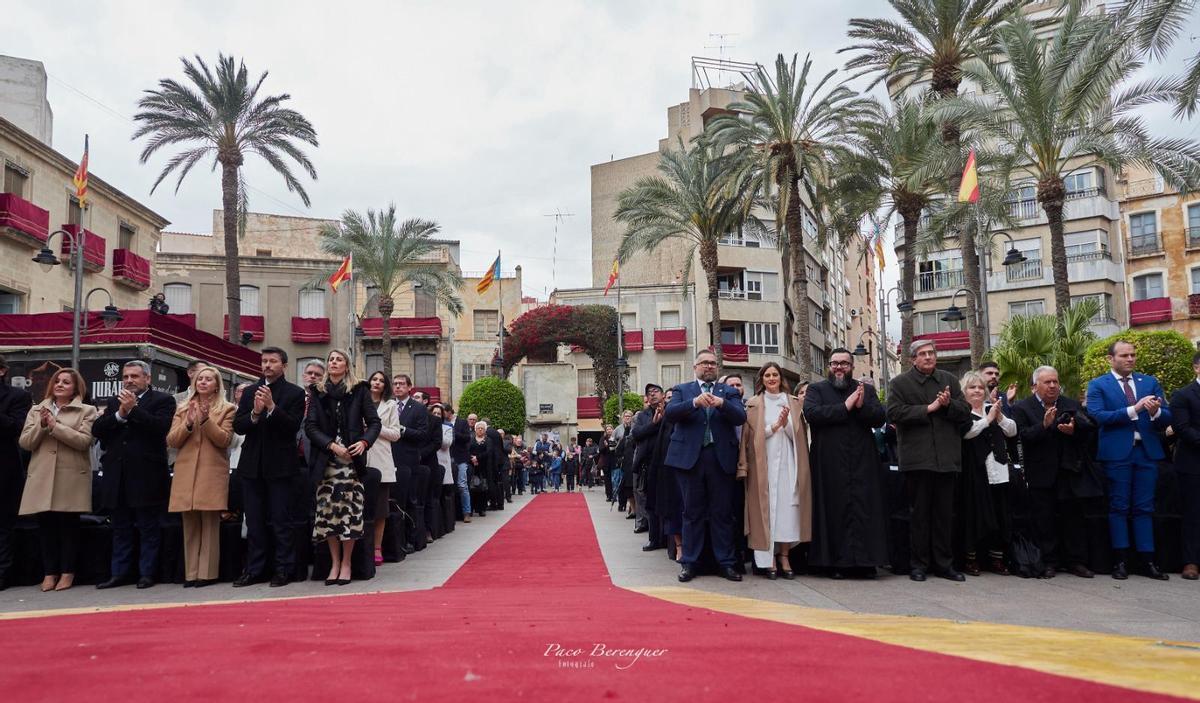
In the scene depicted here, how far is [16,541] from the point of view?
28.7 ft

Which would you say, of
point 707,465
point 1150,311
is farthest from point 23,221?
point 1150,311

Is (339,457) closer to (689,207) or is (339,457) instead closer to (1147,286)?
(689,207)

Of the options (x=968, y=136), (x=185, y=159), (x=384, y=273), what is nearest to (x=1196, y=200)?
(x=968, y=136)

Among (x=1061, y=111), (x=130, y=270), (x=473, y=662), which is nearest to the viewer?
(x=473, y=662)

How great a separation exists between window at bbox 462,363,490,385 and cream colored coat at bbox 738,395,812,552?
51332mm

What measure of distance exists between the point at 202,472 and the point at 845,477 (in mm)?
5808

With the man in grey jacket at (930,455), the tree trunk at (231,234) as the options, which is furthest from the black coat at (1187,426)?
the tree trunk at (231,234)

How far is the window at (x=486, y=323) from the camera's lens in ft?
203

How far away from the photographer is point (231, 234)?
1218 inches

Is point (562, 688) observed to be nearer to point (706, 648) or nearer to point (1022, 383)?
point (706, 648)

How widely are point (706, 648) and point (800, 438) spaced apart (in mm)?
5519

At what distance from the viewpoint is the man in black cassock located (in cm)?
823

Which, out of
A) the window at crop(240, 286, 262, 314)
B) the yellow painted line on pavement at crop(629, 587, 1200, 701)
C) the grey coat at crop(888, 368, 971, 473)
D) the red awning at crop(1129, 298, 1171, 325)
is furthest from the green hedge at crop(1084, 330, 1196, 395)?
the window at crop(240, 286, 262, 314)

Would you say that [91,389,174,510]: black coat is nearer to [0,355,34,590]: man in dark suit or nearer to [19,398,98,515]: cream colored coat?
[19,398,98,515]: cream colored coat
